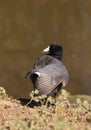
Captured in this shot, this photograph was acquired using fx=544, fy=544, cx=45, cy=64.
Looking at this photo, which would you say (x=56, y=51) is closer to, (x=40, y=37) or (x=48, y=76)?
(x=48, y=76)

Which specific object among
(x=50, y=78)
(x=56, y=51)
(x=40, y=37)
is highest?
(x=56, y=51)

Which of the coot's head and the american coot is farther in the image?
the coot's head

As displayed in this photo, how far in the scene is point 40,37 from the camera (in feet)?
48.6

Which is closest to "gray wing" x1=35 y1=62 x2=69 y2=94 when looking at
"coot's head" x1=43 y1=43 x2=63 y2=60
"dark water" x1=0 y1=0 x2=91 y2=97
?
"coot's head" x1=43 y1=43 x2=63 y2=60

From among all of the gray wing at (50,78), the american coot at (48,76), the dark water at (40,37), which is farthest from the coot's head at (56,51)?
the dark water at (40,37)

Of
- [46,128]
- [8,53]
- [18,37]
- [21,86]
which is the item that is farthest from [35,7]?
[46,128]

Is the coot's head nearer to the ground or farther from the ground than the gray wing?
farther from the ground

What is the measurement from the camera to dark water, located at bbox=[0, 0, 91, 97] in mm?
12875

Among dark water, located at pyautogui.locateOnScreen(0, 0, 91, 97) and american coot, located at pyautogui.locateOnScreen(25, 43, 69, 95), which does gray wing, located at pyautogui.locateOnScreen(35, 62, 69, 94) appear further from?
dark water, located at pyautogui.locateOnScreen(0, 0, 91, 97)

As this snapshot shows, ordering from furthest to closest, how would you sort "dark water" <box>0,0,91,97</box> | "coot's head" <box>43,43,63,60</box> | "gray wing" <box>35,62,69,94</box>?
"dark water" <box>0,0,91,97</box>, "coot's head" <box>43,43,63,60</box>, "gray wing" <box>35,62,69,94</box>

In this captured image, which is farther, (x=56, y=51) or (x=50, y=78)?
(x=56, y=51)

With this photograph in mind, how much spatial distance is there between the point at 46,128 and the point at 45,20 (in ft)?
33.4

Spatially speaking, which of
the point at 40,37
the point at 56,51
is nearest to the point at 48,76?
the point at 56,51

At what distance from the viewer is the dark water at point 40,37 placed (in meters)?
12.9
